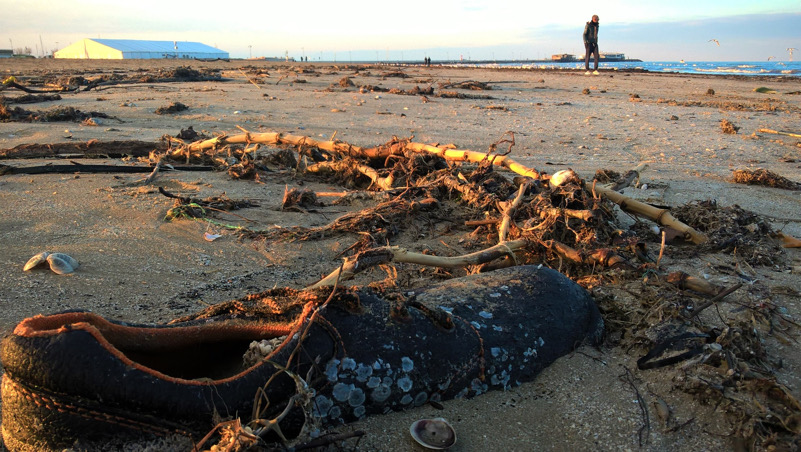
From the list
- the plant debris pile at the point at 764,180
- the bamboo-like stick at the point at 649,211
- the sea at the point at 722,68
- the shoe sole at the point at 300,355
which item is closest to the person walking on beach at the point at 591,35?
the sea at the point at 722,68

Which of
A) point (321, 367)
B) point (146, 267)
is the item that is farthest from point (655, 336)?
point (146, 267)

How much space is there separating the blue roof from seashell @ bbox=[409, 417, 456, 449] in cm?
7721

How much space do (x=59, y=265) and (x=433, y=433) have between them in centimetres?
249

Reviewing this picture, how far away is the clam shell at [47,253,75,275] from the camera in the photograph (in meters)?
2.93

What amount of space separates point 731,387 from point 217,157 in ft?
18.2

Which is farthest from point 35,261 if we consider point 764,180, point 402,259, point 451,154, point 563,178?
point 764,180

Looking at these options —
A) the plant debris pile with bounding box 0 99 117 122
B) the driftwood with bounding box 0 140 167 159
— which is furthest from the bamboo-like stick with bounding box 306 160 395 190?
the plant debris pile with bounding box 0 99 117 122

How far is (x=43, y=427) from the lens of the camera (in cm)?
141

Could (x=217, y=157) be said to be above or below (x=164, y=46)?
below

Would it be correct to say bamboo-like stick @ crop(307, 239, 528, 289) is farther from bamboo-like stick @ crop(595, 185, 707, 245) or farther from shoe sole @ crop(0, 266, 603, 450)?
bamboo-like stick @ crop(595, 185, 707, 245)

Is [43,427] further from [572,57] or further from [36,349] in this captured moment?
[572,57]

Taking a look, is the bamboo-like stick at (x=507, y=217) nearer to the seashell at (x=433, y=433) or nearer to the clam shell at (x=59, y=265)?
the seashell at (x=433, y=433)

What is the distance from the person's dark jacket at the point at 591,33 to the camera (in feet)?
76.0

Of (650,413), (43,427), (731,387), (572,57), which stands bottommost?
(650,413)
